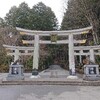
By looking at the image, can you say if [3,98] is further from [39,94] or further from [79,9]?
[79,9]

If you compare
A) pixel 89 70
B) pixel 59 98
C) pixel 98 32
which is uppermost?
pixel 98 32

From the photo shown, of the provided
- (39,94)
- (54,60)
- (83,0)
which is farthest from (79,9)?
(54,60)

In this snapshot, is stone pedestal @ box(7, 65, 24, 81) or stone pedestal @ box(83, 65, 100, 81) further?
stone pedestal @ box(7, 65, 24, 81)

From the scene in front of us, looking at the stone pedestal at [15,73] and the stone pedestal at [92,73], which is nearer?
the stone pedestal at [92,73]

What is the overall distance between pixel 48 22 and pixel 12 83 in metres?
20.8

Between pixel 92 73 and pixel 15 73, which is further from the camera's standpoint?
pixel 15 73

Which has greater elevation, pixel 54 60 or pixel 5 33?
pixel 5 33

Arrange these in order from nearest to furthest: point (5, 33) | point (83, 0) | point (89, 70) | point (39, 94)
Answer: point (39, 94) < point (89, 70) < point (83, 0) < point (5, 33)

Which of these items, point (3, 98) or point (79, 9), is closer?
point (3, 98)

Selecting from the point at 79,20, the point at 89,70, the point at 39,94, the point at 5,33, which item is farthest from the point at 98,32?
the point at 39,94

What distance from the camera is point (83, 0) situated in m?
19.1

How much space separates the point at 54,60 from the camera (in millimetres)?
36031

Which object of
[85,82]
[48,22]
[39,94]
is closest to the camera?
[39,94]

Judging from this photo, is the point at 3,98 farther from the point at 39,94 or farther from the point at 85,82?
the point at 85,82
